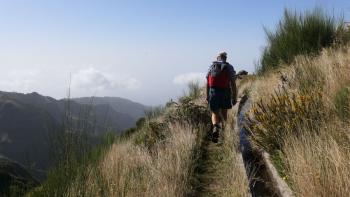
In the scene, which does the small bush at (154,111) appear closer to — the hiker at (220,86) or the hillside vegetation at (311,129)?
the hillside vegetation at (311,129)

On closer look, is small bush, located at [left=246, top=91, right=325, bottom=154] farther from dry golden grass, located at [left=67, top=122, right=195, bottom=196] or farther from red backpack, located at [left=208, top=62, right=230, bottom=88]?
red backpack, located at [left=208, top=62, right=230, bottom=88]

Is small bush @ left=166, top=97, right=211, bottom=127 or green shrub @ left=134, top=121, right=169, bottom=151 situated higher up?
small bush @ left=166, top=97, right=211, bottom=127

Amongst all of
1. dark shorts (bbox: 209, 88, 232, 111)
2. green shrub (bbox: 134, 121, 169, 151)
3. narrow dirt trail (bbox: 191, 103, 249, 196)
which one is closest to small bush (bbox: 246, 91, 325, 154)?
narrow dirt trail (bbox: 191, 103, 249, 196)

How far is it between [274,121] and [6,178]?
12.5 ft

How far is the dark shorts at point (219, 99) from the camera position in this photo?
1011 centimetres

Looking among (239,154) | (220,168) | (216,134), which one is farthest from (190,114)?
(239,154)

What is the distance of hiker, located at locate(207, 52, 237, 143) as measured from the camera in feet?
33.0

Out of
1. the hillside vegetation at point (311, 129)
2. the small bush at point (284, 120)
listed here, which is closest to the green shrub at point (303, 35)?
the hillside vegetation at point (311, 129)

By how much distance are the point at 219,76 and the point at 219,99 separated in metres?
0.51

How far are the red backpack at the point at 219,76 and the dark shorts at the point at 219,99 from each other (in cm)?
13

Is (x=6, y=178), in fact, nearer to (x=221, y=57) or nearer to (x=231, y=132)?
(x=231, y=132)

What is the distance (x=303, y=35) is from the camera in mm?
15367

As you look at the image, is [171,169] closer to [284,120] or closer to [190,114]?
[284,120]

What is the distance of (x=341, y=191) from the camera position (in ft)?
12.8
